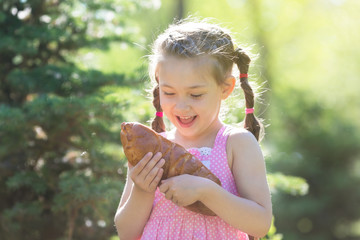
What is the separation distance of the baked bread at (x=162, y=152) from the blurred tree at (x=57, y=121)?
1.22 m

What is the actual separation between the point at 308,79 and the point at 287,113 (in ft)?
22.9

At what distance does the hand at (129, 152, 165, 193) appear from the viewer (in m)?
2.04

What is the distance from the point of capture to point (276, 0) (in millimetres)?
17516

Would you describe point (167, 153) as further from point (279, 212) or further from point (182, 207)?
point (279, 212)

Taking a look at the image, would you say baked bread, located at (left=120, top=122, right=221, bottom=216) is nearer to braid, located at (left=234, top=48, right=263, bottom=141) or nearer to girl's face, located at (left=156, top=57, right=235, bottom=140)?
girl's face, located at (left=156, top=57, right=235, bottom=140)

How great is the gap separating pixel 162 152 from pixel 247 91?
0.66 metres

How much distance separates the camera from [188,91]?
2156 millimetres

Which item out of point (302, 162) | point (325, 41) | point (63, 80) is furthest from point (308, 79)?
point (63, 80)

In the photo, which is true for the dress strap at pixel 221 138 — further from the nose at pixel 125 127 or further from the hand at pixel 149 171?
the nose at pixel 125 127

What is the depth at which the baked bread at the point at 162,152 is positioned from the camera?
204 centimetres

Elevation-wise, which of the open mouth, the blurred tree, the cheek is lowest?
the blurred tree

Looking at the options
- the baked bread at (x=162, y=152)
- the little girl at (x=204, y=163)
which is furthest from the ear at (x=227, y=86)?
the baked bread at (x=162, y=152)

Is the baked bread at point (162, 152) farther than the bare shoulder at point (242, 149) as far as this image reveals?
No

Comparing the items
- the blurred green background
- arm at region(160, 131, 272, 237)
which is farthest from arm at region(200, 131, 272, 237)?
the blurred green background
